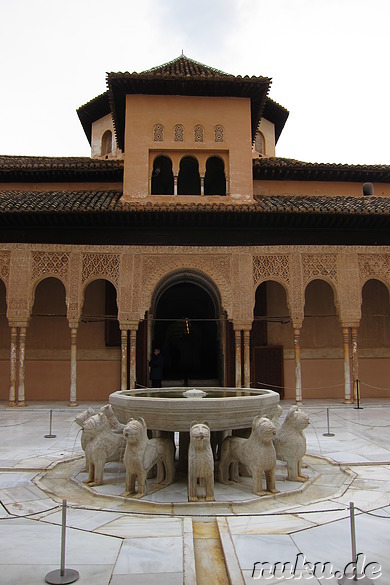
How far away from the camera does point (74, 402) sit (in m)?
13.0

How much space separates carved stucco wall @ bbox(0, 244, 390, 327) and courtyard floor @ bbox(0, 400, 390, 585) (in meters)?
6.68

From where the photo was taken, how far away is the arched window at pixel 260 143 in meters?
20.2

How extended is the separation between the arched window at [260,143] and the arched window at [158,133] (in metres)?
6.41

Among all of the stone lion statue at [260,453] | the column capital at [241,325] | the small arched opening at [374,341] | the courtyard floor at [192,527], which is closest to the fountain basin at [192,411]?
the stone lion statue at [260,453]

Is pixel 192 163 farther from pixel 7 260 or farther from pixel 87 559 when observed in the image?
pixel 87 559

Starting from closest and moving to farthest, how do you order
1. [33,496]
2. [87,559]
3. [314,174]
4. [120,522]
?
[87,559] < [120,522] < [33,496] < [314,174]

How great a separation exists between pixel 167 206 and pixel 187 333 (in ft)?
27.0

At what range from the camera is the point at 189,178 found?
55.4 feet

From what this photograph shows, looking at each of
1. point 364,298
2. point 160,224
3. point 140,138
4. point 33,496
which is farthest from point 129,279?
point 33,496

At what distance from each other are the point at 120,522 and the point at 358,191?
617 inches

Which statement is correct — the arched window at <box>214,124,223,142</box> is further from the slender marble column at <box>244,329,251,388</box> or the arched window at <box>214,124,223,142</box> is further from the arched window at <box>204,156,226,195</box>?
the slender marble column at <box>244,329,251,388</box>

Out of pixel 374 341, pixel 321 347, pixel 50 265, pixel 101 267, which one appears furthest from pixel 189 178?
pixel 374 341

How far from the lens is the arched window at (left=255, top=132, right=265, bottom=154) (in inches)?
794
